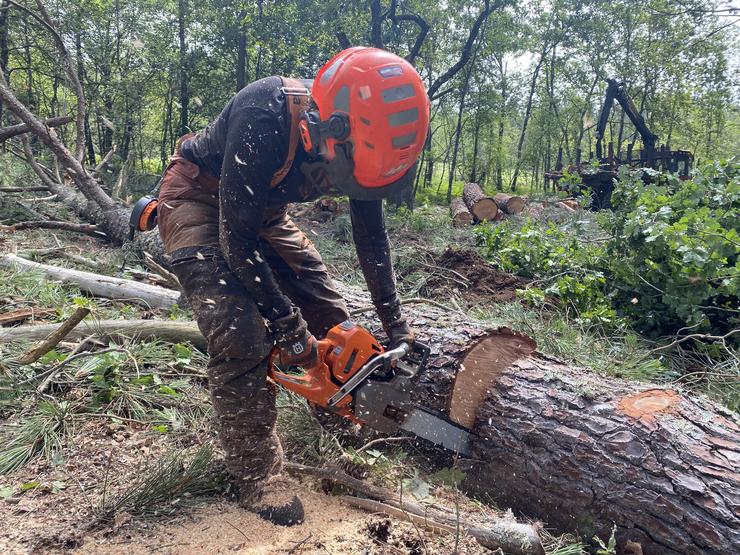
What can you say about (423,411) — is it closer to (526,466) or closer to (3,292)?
(526,466)

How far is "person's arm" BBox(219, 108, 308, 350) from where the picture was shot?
6.20ft

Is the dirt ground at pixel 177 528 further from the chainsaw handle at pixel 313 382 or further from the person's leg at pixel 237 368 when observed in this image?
the chainsaw handle at pixel 313 382

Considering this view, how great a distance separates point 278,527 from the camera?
77.2 inches

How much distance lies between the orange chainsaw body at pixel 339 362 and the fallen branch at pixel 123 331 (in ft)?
5.33

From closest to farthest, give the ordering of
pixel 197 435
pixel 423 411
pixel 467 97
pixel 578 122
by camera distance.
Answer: pixel 423 411 < pixel 197 435 < pixel 467 97 < pixel 578 122

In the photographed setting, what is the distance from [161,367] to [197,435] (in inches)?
30.7

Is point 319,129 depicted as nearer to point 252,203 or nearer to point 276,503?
point 252,203

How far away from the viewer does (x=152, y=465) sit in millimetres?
2232

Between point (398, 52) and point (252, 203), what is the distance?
13991mm

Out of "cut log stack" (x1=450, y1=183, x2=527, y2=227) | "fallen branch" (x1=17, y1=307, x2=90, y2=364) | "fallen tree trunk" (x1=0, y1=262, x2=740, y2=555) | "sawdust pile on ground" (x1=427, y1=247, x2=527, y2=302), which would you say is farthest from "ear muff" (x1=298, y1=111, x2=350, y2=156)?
"cut log stack" (x1=450, y1=183, x2=527, y2=227)

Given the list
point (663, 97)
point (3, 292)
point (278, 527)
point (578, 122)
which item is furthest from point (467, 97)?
point (278, 527)

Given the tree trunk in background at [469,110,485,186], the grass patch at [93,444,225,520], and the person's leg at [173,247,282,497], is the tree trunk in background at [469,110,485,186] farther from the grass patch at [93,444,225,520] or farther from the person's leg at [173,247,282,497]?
the grass patch at [93,444,225,520]

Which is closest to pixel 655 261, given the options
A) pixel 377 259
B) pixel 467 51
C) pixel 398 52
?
pixel 377 259

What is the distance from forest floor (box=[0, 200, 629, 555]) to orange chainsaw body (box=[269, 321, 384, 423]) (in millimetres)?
445
